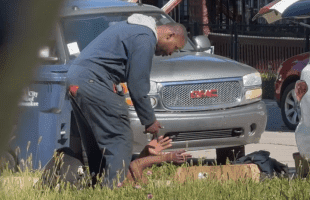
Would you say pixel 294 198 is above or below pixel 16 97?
below

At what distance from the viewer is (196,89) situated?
22.8 feet

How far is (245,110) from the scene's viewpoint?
23.1 ft

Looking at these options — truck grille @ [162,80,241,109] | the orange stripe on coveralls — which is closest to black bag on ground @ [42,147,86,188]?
the orange stripe on coveralls

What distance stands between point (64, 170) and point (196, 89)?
2.36 m

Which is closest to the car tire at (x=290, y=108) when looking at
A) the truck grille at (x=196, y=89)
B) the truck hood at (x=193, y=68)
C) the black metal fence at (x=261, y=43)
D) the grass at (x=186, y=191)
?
the truck hood at (x=193, y=68)

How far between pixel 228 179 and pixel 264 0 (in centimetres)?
2284

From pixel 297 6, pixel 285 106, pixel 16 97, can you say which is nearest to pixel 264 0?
pixel 285 106

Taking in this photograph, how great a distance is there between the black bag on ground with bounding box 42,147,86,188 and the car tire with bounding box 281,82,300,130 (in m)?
6.39

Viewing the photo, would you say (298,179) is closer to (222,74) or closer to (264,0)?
(222,74)

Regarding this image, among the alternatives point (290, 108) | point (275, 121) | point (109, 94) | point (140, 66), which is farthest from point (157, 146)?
point (275, 121)

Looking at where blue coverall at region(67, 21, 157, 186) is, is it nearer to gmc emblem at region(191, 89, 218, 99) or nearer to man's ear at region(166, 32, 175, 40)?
man's ear at region(166, 32, 175, 40)

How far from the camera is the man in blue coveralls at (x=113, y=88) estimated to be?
455 centimetres

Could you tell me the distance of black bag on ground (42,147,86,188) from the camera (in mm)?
4809

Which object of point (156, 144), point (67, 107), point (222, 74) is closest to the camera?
point (156, 144)
